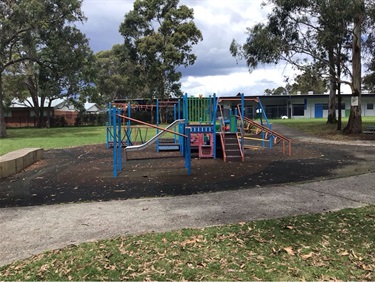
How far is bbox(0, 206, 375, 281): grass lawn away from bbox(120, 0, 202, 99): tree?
119ft

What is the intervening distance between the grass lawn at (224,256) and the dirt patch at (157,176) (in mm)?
2508

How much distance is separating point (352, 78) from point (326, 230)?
18.4 metres

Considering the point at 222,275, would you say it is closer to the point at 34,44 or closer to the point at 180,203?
the point at 180,203

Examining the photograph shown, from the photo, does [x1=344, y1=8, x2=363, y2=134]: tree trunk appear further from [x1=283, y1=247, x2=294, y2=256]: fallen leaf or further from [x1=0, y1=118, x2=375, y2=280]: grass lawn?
[x1=283, y1=247, x2=294, y2=256]: fallen leaf

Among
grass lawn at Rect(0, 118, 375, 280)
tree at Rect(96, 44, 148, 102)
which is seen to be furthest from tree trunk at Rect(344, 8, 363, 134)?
tree at Rect(96, 44, 148, 102)

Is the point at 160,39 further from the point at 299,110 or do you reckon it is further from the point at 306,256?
the point at 306,256

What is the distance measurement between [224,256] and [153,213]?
190 cm

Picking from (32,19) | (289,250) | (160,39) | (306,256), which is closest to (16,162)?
(289,250)

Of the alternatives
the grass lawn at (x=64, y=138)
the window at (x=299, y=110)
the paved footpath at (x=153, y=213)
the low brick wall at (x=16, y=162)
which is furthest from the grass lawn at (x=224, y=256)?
the window at (x=299, y=110)

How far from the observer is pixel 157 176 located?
28.3 ft

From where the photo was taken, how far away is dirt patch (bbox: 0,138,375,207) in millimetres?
6898

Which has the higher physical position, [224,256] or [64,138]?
[64,138]

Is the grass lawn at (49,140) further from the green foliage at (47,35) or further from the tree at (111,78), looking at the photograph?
the tree at (111,78)

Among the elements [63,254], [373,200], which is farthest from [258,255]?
[373,200]
